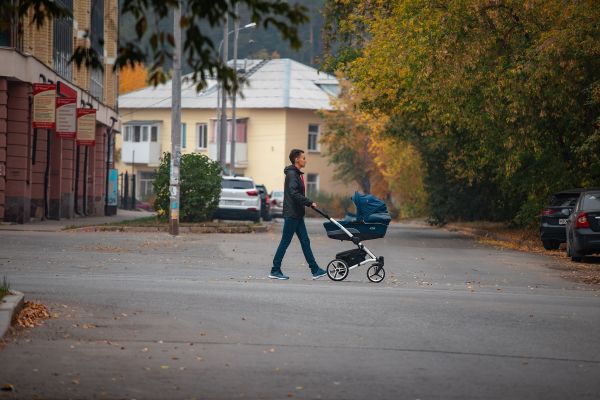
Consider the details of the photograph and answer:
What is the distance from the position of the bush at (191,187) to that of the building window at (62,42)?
8.19 metres

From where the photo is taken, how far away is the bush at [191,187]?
39.3 metres

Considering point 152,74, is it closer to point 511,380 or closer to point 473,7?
point 511,380

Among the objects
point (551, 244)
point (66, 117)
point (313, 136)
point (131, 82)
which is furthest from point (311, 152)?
point (551, 244)

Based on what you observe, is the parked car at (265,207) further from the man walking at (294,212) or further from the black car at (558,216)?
the man walking at (294,212)

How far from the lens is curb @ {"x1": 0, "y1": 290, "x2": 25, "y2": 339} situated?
1119cm

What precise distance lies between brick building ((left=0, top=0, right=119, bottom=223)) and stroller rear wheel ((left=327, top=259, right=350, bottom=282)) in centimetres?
1179

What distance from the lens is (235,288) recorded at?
16719 mm

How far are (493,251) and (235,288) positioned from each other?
15579mm

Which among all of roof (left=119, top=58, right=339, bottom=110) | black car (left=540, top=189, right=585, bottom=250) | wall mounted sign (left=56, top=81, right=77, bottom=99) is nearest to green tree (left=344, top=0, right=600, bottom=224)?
black car (left=540, top=189, right=585, bottom=250)

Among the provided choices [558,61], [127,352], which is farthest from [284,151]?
[127,352]

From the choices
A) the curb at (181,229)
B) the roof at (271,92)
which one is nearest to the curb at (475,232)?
the curb at (181,229)

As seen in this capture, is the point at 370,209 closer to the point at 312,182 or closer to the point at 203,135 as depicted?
the point at 312,182

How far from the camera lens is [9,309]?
11797mm

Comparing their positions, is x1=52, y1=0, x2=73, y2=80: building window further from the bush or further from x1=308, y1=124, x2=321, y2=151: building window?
x1=308, y1=124, x2=321, y2=151: building window
